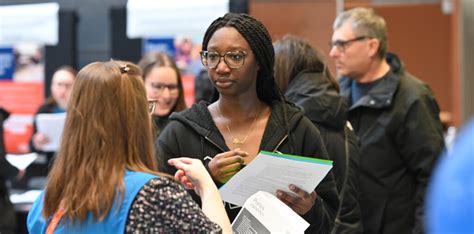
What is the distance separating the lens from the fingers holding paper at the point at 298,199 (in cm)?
193

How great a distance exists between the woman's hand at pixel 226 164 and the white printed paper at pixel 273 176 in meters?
0.03

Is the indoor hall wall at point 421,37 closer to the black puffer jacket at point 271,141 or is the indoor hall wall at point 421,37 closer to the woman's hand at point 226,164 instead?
the black puffer jacket at point 271,141

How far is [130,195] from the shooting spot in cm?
154

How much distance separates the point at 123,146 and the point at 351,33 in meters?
2.25

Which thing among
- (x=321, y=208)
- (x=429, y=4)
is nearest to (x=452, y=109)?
(x=429, y=4)

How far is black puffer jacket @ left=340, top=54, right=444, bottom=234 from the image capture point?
3361 mm

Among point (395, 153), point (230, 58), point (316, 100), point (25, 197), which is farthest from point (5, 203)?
point (230, 58)

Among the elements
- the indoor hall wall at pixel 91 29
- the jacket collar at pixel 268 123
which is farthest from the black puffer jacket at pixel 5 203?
the indoor hall wall at pixel 91 29

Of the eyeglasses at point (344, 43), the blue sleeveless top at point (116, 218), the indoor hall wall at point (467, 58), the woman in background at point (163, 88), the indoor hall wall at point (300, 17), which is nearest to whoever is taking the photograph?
the blue sleeveless top at point (116, 218)

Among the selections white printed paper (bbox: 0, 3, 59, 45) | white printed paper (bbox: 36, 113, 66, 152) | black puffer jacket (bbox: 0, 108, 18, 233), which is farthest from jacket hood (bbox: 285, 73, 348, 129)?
white printed paper (bbox: 0, 3, 59, 45)

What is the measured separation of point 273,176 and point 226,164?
0.13 metres

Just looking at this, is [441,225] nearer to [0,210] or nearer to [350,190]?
[350,190]

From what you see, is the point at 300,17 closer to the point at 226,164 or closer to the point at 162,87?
the point at 162,87

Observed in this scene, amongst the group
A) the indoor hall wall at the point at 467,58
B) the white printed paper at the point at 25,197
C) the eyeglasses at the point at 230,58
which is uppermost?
the eyeglasses at the point at 230,58
